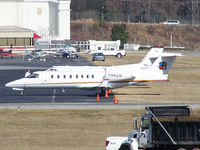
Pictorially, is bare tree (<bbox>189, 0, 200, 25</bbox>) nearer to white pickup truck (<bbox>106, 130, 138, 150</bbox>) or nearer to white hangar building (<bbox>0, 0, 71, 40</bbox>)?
white hangar building (<bbox>0, 0, 71, 40</bbox>)

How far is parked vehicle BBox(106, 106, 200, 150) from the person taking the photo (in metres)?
23.8

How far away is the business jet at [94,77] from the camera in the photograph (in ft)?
159

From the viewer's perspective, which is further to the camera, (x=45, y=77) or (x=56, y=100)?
(x=45, y=77)

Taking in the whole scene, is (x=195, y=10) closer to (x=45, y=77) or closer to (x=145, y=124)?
(x=45, y=77)

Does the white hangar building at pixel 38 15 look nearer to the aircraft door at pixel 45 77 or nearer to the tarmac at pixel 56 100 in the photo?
the tarmac at pixel 56 100

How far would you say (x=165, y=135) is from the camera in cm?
2391

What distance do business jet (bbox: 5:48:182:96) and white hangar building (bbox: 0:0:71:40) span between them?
85.8 metres

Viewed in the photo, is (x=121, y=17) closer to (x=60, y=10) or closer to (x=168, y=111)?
(x=60, y=10)

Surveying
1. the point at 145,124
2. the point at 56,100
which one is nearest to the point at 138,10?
the point at 56,100

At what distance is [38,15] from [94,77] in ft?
297

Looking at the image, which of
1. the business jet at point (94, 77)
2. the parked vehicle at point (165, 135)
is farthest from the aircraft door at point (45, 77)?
the parked vehicle at point (165, 135)

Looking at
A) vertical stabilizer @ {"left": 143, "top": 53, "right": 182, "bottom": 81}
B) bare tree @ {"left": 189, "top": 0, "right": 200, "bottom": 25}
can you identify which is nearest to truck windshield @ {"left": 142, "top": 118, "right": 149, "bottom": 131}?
vertical stabilizer @ {"left": 143, "top": 53, "right": 182, "bottom": 81}

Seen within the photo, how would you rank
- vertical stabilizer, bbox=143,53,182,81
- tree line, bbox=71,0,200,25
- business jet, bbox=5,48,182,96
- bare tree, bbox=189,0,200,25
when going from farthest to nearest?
tree line, bbox=71,0,200,25 → bare tree, bbox=189,0,200,25 → vertical stabilizer, bbox=143,53,182,81 → business jet, bbox=5,48,182,96

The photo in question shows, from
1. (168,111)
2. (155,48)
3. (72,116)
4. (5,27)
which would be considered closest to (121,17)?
(5,27)
